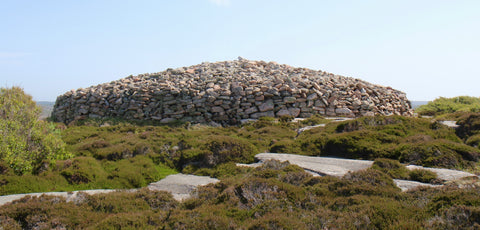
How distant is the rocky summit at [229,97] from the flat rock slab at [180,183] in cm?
920

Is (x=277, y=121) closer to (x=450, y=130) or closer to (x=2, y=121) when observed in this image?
(x=450, y=130)

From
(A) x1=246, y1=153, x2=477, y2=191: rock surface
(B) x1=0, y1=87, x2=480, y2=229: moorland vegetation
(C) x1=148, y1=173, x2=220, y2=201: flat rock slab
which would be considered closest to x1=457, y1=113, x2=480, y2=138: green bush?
(B) x1=0, y1=87, x2=480, y2=229: moorland vegetation

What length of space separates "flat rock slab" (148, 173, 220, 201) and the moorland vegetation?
0.36 metres

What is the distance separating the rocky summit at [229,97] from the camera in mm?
17938

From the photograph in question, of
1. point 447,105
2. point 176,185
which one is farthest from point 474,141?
point 447,105

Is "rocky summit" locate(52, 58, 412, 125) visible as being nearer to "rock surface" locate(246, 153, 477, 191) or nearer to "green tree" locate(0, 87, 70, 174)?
"green tree" locate(0, 87, 70, 174)

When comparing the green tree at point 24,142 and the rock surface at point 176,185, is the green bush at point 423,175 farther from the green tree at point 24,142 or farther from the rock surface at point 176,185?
the green tree at point 24,142

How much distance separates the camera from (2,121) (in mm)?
8797

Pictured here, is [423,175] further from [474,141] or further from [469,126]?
[469,126]

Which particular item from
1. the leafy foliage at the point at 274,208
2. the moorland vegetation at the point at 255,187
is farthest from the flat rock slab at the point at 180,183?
the leafy foliage at the point at 274,208

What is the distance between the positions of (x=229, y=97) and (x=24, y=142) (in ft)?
36.0

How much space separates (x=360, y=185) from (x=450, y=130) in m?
7.90

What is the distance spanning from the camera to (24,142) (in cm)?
860

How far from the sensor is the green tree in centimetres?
820
